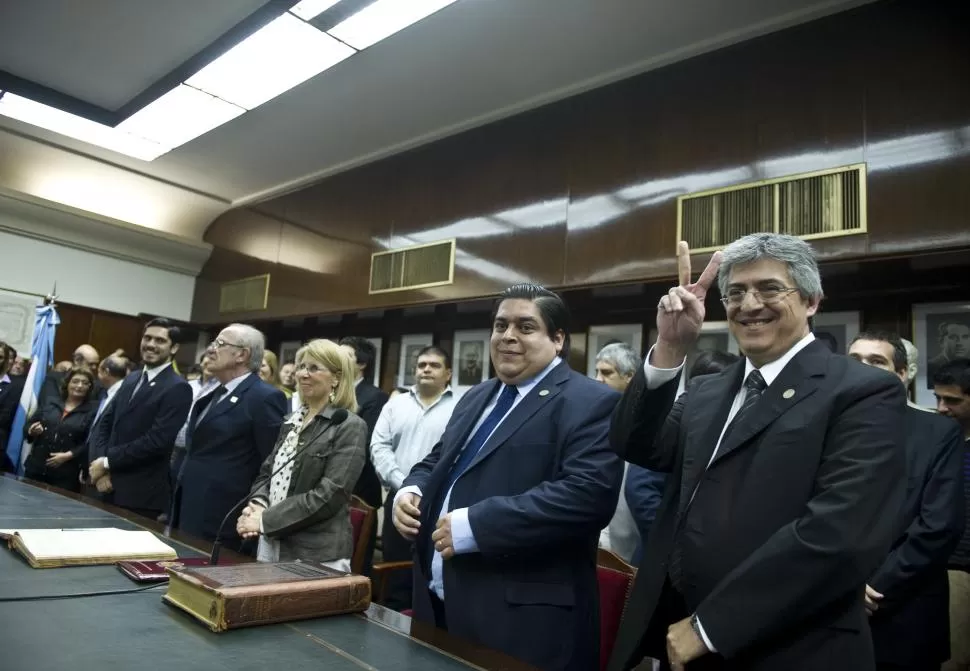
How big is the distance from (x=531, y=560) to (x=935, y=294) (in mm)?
2605

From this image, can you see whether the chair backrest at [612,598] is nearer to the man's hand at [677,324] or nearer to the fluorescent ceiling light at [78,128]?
the man's hand at [677,324]

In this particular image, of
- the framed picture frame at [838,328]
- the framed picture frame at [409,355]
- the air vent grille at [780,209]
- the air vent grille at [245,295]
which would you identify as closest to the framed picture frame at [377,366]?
the framed picture frame at [409,355]

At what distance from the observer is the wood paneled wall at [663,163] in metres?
2.88

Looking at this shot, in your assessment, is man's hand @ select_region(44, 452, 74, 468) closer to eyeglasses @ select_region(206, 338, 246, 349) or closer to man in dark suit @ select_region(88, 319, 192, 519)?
man in dark suit @ select_region(88, 319, 192, 519)

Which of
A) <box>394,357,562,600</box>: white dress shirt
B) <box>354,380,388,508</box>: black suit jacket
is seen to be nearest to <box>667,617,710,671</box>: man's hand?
<box>394,357,562,600</box>: white dress shirt

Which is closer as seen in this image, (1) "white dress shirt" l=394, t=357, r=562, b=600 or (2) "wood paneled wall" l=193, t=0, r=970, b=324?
(1) "white dress shirt" l=394, t=357, r=562, b=600

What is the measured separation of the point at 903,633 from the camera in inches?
76.8

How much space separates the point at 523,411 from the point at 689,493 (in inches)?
19.3

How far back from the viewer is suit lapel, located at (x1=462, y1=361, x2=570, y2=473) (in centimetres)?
163

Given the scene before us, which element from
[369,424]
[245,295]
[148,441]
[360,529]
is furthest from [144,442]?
[245,295]

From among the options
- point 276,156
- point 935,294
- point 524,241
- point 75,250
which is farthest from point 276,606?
point 75,250

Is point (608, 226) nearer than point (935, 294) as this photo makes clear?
No

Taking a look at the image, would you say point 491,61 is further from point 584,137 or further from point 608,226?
point 608,226

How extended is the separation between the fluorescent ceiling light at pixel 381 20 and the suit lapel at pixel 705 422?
2.82m
